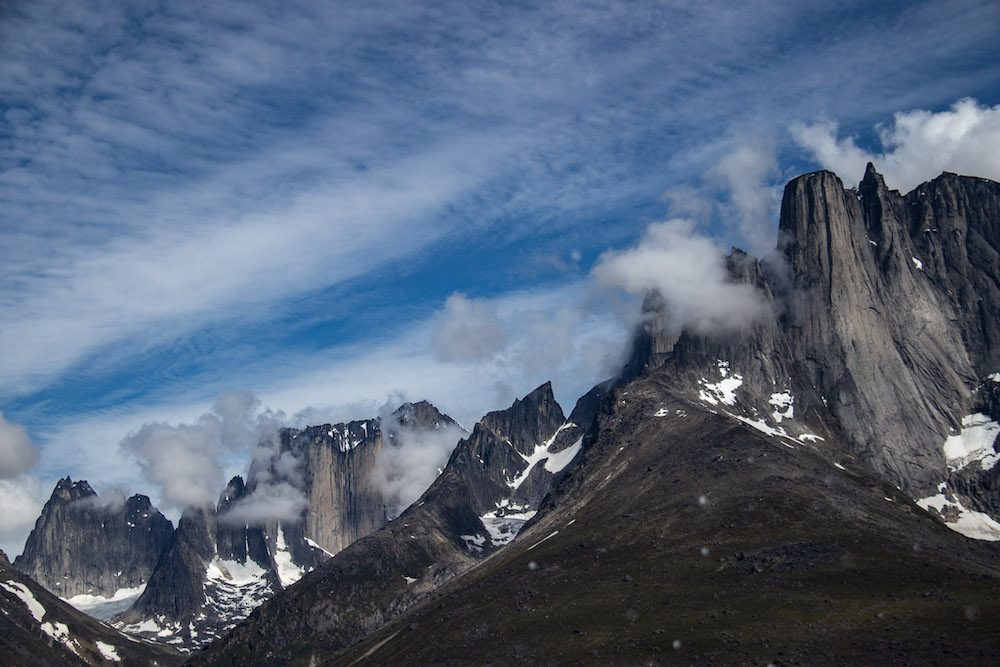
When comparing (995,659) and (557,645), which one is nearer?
(995,659)

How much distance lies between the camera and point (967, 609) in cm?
16500

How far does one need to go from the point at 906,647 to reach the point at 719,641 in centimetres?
3353

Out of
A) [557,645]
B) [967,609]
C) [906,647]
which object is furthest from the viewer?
[557,645]

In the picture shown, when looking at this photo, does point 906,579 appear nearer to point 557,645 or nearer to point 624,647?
point 624,647

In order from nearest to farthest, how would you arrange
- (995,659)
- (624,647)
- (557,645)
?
1. (995,659)
2. (624,647)
3. (557,645)

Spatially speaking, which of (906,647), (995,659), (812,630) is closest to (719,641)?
(812,630)

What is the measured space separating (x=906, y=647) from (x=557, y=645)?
71336 millimetres

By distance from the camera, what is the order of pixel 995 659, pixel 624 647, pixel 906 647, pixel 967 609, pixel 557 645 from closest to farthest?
pixel 995 659
pixel 906 647
pixel 967 609
pixel 624 647
pixel 557 645

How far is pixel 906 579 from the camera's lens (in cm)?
19175

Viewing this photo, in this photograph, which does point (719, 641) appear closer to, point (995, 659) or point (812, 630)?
point (812, 630)

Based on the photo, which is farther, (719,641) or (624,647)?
(624,647)

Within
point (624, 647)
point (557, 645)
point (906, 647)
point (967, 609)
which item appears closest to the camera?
point (906, 647)

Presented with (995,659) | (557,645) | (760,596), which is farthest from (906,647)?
(557,645)

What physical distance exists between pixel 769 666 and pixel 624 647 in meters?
35.1
